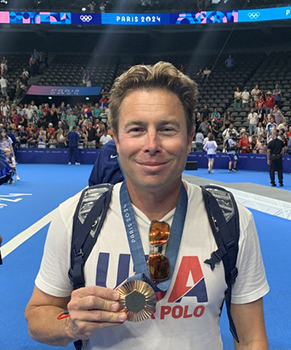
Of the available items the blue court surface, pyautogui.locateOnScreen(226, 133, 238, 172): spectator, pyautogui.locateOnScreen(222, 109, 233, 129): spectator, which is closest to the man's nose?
the blue court surface

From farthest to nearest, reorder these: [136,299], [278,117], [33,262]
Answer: [278,117] < [33,262] < [136,299]

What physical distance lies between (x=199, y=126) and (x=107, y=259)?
769 inches

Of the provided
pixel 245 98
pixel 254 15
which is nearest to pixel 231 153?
pixel 245 98

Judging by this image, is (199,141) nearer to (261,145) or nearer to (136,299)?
(261,145)

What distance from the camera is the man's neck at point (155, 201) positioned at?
1439mm

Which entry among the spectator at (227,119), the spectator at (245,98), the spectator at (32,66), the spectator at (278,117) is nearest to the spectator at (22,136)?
the spectator at (32,66)

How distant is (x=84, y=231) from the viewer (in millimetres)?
1371

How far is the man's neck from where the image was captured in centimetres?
144

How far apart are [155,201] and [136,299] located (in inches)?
16.3

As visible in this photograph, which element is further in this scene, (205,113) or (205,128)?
(205,113)

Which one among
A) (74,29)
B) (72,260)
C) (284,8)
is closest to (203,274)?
(72,260)

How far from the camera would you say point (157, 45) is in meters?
28.8

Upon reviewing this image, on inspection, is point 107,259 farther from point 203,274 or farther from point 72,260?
point 203,274

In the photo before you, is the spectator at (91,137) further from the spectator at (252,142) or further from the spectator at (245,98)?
the spectator at (245,98)
